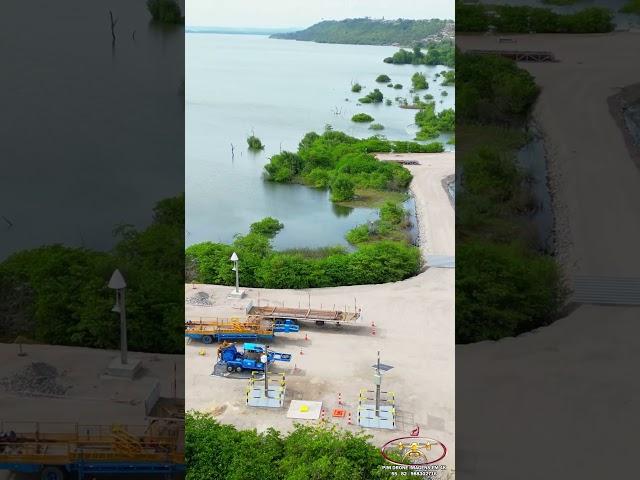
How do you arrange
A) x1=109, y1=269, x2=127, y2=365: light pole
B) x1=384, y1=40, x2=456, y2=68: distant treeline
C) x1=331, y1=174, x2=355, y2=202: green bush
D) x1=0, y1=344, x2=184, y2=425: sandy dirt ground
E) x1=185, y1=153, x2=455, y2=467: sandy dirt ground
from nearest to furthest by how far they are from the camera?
1. x1=0, y1=344, x2=184, y2=425: sandy dirt ground
2. x1=109, y1=269, x2=127, y2=365: light pole
3. x1=185, y1=153, x2=455, y2=467: sandy dirt ground
4. x1=331, y1=174, x2=355, y2=202: green bush
5. x1=384, y1=40, x2=456, y2=68: distant treeline

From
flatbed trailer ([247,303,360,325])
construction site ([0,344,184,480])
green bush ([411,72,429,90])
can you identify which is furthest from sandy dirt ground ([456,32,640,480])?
green bush ([411,72,429,90])

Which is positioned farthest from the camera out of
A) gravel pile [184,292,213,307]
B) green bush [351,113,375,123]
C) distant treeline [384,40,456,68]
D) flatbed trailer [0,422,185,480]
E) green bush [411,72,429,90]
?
distant treeline [384,40,456,68]

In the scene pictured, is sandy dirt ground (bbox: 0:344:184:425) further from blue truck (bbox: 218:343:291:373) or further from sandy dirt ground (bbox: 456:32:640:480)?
sandy dirt ground (bbox: 456:32:640:480)

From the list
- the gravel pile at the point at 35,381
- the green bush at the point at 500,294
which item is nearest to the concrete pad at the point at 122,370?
the gravel pile at the point at 35,381

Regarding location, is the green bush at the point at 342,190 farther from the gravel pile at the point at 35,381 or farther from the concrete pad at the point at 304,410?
the gravel pile at the point at 35,381

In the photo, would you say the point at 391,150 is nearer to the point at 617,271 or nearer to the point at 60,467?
the point at 617,271

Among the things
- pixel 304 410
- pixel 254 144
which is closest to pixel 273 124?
pixel 254 144

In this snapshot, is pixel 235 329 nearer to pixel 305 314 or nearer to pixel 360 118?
pixel 305 314

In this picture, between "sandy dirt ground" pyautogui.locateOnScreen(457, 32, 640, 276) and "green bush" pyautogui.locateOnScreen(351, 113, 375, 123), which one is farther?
"green bush" pyautogui.locateOnScreen(351, 113, 375, 123)

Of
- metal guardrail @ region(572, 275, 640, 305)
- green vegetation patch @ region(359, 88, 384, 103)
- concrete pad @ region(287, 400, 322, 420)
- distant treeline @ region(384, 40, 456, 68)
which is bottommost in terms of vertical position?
concrete pad @ region(287, 400, 322, 420)

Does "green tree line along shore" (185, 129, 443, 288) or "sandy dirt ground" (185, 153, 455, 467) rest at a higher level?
"green tree line along shore" (185, 129, 443, 288)
